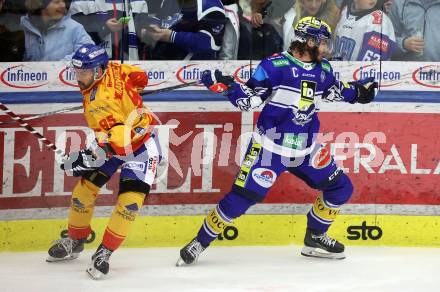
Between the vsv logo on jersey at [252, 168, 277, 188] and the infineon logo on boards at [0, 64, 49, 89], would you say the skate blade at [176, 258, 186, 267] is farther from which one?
the infineon logo on boards at [0, 64, 49, 89]

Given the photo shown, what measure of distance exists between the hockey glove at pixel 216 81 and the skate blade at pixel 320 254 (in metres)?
1.23

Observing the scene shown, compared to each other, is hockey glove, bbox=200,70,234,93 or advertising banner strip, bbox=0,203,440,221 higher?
hockey glove, bbox=200,70,234,93

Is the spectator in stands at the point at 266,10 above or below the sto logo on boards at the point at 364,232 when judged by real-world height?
above

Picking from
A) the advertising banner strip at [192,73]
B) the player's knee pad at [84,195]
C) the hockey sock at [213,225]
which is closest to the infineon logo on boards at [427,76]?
the advertising banner strip at [192,73]

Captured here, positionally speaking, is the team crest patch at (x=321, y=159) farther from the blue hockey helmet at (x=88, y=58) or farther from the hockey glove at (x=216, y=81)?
the blue hockey helmet at (x=88, y=58)

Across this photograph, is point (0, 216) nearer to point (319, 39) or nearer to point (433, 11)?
point (319, 39)

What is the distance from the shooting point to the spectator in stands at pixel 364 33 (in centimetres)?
657

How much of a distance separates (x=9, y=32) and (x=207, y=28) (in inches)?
48.2

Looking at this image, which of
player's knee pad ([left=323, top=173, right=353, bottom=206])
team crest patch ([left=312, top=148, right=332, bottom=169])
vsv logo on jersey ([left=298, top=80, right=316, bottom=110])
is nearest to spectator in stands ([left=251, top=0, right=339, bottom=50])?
vsv logo on jersey ([left=298, top=80, right=316, bottom=110])

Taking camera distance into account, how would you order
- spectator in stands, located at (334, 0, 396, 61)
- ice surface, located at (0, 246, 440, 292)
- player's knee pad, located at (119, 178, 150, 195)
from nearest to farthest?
ice surface, located at (0, 246, 440, 292) → player's knee pad, located at (119, 178, 150, 195) → spectator in stands, located at (334, 0, 396, 61)

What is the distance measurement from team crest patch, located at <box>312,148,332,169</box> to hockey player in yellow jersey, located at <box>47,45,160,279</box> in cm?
95

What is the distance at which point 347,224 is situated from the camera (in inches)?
261

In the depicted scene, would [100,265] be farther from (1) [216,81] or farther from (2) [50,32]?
(2) [50,32]

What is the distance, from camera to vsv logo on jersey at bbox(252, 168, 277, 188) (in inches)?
233
